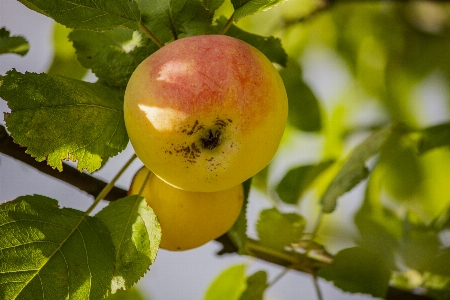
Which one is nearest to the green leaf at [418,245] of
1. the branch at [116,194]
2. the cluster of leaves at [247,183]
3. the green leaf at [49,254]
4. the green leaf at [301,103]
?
the cluster of leaves at [247,183]

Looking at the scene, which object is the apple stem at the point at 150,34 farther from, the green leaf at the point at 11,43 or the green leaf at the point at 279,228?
the green leaf at the point at 279,228

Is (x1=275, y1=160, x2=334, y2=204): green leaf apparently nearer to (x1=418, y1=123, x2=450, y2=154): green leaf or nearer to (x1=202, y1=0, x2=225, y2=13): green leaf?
(x1=418, y1=123, x2=450, y2=154): green leaf

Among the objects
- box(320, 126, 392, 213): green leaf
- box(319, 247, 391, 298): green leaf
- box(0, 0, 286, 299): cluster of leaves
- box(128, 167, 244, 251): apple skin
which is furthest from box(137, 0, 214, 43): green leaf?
box(319, 247, 391, 298): green leaf

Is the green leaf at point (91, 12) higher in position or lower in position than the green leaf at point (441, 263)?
higher

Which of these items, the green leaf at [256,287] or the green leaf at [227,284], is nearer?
the green leaf at [256,287]

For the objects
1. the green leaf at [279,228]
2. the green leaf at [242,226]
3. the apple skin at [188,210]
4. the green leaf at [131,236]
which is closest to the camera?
the green leaf at [131,236]

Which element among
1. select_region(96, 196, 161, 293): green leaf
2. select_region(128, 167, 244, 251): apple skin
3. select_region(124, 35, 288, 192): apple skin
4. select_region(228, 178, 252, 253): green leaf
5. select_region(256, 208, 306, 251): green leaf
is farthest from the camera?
select_region(256, 208, 306, 251): green leaf
